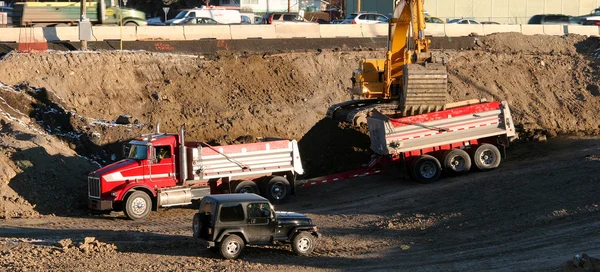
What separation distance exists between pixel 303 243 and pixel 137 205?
6.91 meters

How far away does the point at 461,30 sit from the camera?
45.4 m

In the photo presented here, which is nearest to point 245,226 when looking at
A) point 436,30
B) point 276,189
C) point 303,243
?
point 303,243

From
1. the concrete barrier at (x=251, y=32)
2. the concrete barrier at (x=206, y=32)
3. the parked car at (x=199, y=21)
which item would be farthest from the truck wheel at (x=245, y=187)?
the parked car at (x=199, y=21)

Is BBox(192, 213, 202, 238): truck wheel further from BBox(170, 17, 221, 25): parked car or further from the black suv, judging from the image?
BBox(170, 17, 221, 25): parked car

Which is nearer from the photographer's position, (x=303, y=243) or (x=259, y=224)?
(x=259, y=224)

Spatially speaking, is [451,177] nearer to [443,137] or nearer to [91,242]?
[443,137]

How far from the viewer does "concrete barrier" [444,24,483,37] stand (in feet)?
148

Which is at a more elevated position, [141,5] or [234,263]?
[141,5]

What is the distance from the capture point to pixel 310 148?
32000 mm

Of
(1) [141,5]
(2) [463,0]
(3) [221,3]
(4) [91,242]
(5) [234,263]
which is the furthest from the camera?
(3) [221,3]

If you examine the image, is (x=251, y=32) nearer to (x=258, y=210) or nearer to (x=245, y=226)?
(x=258, y=210)

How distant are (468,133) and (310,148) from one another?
662cm

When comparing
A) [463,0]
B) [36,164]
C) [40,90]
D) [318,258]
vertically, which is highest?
[463,0]

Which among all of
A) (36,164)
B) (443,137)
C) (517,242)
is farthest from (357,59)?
(517,242)
